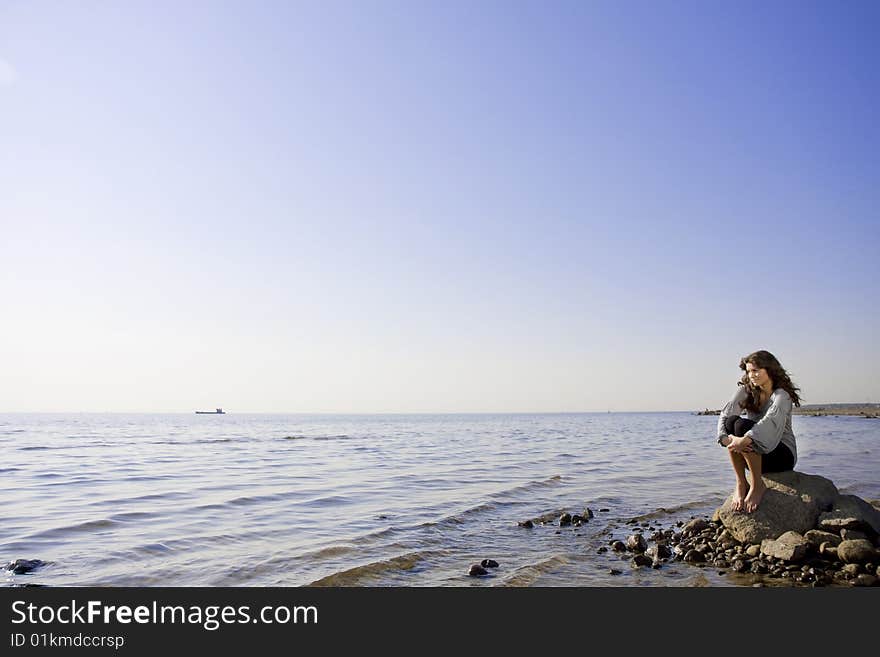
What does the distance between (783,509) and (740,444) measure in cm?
141

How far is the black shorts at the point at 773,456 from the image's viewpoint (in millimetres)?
10086

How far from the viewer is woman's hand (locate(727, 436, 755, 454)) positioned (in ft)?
32.0

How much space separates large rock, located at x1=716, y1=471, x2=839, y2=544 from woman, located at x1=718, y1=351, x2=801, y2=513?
6.0 inches

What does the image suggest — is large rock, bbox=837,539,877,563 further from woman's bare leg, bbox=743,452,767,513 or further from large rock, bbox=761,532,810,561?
woman's bare leg, bbox=743,452,767,513

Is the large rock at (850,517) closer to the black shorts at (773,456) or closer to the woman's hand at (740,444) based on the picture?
the black shorts at (773,456)

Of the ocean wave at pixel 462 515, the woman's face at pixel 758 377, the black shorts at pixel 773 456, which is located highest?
the woman's face at pixel 758 377

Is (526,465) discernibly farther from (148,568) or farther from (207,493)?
(148,568)

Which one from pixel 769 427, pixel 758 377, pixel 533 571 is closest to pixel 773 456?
pixel 769 427

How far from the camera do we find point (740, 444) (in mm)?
9789

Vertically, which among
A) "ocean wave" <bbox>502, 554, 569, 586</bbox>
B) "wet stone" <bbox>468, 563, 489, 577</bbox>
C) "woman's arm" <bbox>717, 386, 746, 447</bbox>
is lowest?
"ocean wave" <bbox>502, 554, 569, 586</bbox>

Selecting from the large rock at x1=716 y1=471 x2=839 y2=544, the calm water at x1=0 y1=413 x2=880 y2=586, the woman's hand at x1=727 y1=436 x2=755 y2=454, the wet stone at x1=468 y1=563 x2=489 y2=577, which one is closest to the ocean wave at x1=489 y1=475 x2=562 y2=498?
the calm water at x1=0 y1=413 x2=880 y2=586

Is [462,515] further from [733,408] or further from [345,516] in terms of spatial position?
[733,408]

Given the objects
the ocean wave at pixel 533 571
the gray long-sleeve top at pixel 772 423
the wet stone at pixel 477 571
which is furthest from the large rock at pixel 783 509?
the wet stone at pixel 477 571
